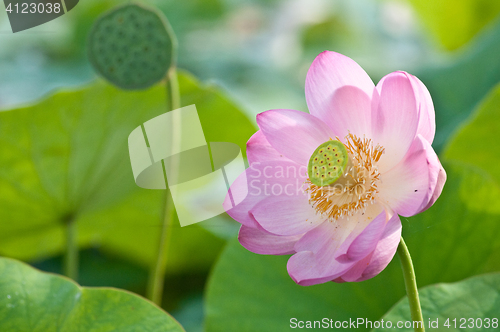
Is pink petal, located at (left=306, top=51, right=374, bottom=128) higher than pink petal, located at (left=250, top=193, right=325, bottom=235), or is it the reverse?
pink petal, located at (left=306, top=51, right=374, bottom=128)

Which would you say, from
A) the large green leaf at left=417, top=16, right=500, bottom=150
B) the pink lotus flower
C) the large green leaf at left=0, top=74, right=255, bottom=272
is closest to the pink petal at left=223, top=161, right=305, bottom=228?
the pink lotus flower

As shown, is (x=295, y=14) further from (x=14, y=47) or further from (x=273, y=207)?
(x=273, y=207)

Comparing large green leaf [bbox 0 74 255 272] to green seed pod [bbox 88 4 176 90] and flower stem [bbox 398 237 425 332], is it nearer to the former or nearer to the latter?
green seed pod [bbox 88 4 176 90]

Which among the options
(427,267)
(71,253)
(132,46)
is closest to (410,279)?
(427,267)

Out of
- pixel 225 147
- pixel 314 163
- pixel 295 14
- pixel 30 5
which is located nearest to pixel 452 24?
pixel 295 14

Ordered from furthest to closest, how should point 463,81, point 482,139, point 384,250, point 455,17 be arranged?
1. point 455,17
2. point 463,81
3. point 482,139
4. point 384,250

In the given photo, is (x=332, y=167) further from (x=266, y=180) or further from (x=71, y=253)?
(x=71, y=253)
